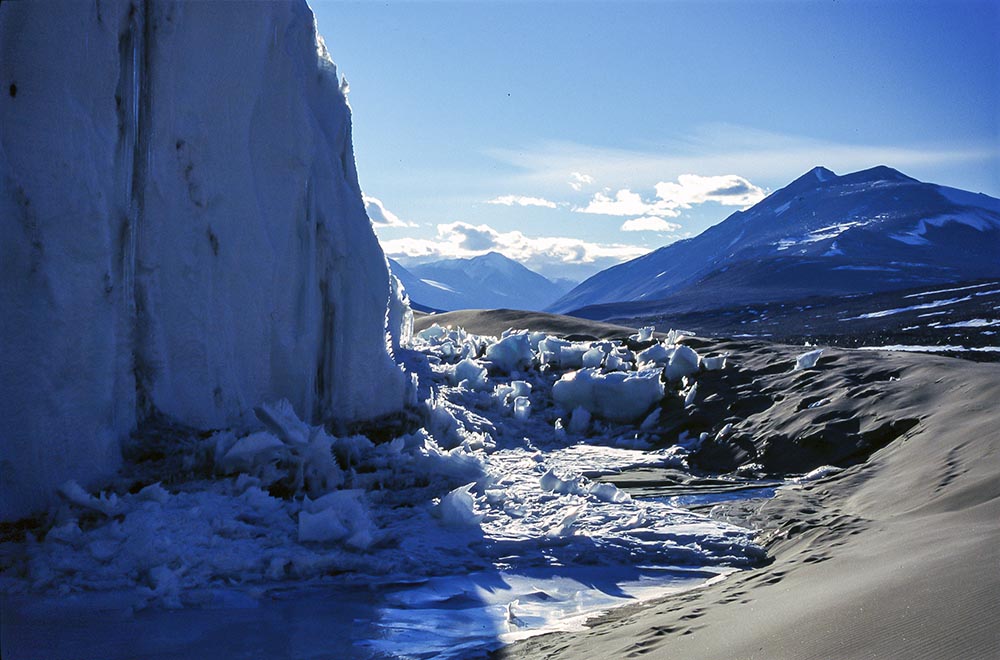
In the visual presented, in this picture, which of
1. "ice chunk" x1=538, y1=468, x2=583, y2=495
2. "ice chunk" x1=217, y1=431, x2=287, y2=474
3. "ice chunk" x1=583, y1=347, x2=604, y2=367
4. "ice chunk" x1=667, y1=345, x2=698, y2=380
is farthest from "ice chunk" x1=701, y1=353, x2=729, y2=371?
"ice chunk" x1=217, y1=431, x2=287, y2=474

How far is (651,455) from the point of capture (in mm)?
11234

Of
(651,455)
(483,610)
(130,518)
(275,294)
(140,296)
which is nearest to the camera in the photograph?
(483,610)

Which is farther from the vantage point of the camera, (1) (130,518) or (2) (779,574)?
(1) (130,518)

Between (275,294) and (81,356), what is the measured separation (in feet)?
8.74

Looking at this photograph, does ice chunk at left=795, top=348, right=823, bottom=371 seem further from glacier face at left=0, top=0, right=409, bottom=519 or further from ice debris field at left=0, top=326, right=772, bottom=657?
glacier face at left=0, top=0, right=409, bottom=519

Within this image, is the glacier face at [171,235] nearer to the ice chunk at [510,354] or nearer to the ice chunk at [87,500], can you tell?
the ice chunk at [87,500]

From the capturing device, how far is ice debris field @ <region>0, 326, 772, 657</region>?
5398 mm

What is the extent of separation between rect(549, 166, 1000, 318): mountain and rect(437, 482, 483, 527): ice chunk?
5904 centimetres

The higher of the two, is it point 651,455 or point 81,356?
point 81,356

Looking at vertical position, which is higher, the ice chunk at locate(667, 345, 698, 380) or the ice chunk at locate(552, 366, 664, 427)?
the ice chunk at locate(667, 345, 698, 380)

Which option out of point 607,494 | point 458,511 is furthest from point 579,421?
point 458,511

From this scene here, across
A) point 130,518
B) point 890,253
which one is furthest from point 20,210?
point 890,253

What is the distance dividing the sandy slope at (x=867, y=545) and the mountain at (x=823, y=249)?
55.2 meters

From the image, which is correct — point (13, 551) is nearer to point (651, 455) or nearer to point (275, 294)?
point (275, 294)
